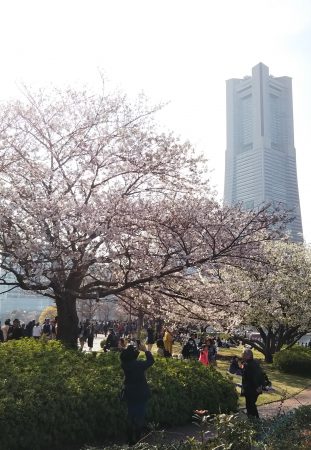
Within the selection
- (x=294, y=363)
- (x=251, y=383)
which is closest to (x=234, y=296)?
(x=251, y=383)

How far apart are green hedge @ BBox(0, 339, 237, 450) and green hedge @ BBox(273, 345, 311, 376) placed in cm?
1094

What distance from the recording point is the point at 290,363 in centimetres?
2073

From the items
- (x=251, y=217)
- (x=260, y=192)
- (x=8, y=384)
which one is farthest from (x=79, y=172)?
(x=260, y=192)

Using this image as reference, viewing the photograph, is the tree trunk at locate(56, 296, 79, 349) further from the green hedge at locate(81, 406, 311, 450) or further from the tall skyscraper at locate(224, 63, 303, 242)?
the tall skyscraper at locate(224, 63, 303, 242)

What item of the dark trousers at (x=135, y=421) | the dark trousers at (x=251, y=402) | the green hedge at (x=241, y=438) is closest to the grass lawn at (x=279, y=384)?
the dark trousers at (x=251, y=402)

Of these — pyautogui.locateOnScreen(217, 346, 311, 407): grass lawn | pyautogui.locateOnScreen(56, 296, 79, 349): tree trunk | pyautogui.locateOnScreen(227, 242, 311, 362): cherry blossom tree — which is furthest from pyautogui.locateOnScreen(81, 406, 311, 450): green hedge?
pyautogui.locateOnScreen(227, 242, 311, 362): cherry blossom tree

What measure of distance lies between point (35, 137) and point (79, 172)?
1908 millimetres

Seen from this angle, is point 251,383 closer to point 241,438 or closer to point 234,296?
point 241,438

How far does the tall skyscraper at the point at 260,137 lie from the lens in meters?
157

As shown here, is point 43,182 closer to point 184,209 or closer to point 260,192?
point 184,209

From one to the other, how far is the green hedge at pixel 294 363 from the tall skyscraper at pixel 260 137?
128800 mm

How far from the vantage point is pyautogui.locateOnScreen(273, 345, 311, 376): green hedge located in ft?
67.5

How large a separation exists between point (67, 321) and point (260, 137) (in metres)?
177

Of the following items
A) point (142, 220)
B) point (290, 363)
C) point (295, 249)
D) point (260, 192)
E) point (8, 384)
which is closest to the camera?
point (8, 384)
